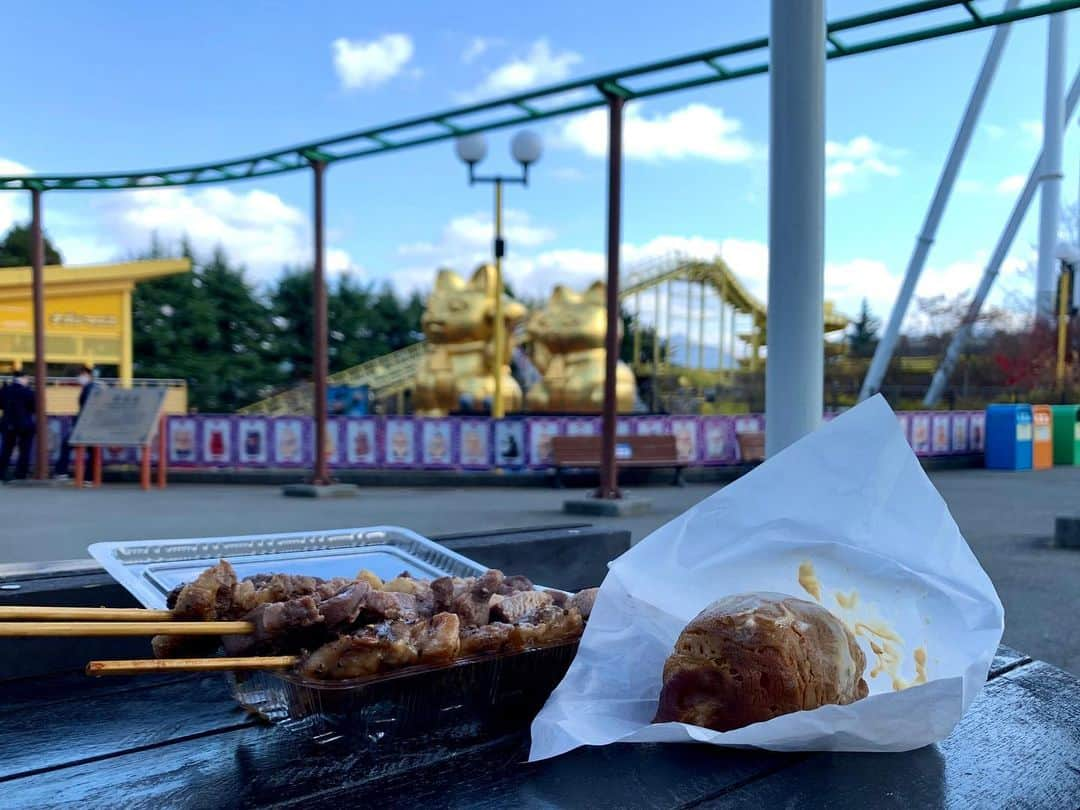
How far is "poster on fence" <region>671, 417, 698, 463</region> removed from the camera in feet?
52.1

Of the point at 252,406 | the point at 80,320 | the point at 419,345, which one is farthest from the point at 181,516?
the point at 419,345

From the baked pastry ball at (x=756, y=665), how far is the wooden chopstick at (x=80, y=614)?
0.79 meters

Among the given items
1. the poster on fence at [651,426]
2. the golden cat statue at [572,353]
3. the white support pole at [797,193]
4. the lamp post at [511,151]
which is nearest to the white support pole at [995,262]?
the golden cat statue at [572,353]

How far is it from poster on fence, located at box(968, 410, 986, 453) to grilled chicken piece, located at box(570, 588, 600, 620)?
2019 centimetres

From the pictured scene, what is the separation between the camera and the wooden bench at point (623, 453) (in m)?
14.7

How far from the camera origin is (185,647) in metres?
1.44

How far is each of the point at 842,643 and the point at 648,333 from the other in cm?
4369

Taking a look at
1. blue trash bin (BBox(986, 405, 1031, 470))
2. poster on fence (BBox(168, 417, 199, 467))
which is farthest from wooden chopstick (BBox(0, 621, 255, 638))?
blue trash bin (BBox(986, 405, 1031, 470))

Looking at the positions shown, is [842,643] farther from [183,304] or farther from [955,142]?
[183,304]

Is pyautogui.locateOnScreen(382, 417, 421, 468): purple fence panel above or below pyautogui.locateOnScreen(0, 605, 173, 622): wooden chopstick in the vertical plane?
below

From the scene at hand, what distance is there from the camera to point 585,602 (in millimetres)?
1653

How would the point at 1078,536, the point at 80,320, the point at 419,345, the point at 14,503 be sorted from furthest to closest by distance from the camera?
the point at 419,345 < the point at 80,320 < the point at 14,503 < the point at 1078,536

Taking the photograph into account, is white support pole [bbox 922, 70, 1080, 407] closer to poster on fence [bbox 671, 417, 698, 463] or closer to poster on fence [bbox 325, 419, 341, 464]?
poster on fence [bbox 671, 417, 698, 463]

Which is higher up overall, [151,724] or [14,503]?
[151,724]
